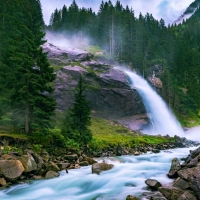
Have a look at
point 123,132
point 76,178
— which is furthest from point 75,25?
point 76,178

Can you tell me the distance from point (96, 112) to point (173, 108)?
27.3 meters

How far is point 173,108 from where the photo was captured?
67812 millimetres

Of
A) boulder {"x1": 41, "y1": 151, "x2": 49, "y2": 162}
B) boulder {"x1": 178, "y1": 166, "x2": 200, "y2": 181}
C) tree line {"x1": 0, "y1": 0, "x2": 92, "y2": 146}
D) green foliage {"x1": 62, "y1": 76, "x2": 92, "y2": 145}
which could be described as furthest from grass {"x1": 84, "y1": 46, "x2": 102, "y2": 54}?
boulder {"x1": 178, "y1": 166, "x2": 200, "y2": 181}

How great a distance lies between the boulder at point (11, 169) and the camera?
1462cm

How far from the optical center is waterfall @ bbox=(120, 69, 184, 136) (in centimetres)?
5236

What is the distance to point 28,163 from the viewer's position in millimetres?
15961

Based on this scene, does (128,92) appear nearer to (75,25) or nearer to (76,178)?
(76,178)

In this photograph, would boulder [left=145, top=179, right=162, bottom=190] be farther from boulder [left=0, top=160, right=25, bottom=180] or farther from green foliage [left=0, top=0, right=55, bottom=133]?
green foliage [left=0, top=0, right=55, bottom=133]

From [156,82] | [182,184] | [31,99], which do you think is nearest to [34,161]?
[31,99]

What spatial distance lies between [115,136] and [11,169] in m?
24.7

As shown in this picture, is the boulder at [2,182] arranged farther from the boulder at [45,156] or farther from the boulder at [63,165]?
the boulder at [63,165]

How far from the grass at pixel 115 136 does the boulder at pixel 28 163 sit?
39.4 feet

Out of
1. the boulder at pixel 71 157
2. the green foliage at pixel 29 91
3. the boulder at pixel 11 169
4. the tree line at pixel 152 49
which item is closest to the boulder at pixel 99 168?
the boulder at pixel 71 157

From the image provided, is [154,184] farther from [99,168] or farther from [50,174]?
[50,174]
